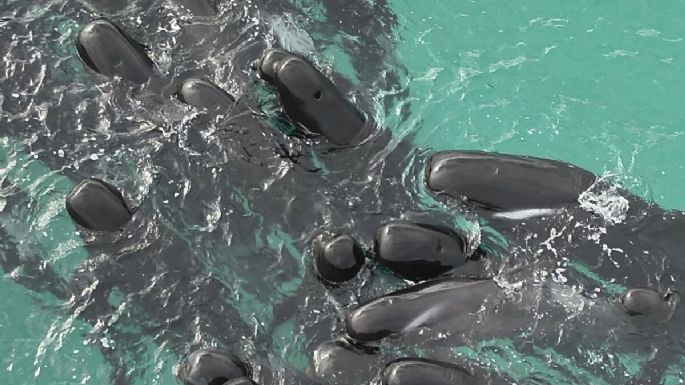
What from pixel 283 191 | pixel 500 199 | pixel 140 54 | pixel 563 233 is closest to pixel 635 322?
pixel 563 233

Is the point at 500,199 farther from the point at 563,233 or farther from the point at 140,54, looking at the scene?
the point at 140,54

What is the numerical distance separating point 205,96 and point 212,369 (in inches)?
39.5

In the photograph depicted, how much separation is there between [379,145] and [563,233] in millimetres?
750

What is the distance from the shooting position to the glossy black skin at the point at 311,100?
2.85 metres

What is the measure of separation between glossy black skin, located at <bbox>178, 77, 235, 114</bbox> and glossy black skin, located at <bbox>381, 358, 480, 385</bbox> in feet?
3.75

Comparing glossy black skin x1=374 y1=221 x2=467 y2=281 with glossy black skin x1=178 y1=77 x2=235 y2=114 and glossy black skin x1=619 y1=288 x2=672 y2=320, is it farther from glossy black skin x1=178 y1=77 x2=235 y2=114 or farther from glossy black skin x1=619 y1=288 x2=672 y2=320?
glossy black skin x1=178 y1=77 x2=235 y2=114

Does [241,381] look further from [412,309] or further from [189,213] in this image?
[189,213]

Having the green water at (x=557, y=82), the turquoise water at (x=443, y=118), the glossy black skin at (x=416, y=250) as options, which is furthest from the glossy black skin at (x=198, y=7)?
the glossy black skin at (x=416, y=250)

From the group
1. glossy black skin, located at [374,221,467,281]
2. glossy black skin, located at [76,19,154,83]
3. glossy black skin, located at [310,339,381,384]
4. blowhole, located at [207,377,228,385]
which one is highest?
glossy black skin, located at [76,19,154,83]

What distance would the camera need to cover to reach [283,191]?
300cm

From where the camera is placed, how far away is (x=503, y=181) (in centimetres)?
284

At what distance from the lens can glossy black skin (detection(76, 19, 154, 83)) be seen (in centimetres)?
300

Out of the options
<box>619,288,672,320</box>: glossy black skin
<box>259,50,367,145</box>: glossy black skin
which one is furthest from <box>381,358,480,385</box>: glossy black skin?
<box>259,50,367,145</box>: glossy black skin

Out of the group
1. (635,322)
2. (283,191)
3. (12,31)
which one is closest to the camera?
(635,322)
